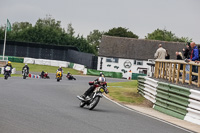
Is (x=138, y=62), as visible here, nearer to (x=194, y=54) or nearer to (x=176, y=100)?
(x=194, y=54)

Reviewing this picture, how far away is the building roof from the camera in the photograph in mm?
76438

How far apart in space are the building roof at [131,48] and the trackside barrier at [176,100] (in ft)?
189

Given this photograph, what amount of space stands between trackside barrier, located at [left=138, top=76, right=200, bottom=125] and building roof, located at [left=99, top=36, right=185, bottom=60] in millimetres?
57492

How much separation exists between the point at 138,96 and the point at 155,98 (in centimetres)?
396

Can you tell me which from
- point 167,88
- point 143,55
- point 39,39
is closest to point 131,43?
point 143,55

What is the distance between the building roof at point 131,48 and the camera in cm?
7644

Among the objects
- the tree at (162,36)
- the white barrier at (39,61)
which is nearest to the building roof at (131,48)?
the white barrier at (39,61)

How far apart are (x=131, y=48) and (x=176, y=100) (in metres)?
62.8

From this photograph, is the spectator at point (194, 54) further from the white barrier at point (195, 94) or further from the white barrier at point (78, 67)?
the white barrier at point (78, 67)

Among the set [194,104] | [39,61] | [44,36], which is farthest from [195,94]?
[44,36]

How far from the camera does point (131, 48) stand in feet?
255

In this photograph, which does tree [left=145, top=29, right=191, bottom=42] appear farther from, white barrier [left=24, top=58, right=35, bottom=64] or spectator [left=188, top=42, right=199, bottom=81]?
spectator [left=188, top=42, right=199, bottom=81]

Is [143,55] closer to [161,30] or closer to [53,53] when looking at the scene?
[53,53]

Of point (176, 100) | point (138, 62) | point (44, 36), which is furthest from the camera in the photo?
point (44, 36)
